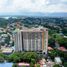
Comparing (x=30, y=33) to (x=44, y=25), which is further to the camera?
(x=44, y=25)

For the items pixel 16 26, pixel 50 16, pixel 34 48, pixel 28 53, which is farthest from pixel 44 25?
pixel 28 53

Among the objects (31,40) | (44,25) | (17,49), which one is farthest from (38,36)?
(44,25)

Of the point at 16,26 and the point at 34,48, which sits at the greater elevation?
the point at 16,26

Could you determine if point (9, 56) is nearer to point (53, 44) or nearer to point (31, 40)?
point (31, 40)

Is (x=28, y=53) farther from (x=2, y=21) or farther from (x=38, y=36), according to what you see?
(x=2, y=21)

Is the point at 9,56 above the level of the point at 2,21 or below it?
below

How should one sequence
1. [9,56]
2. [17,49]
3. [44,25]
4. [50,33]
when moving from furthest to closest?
[44,25]
[50,33]
[17,49]
[9,56]

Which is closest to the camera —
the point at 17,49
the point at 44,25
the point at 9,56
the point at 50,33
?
the point at 9,56
